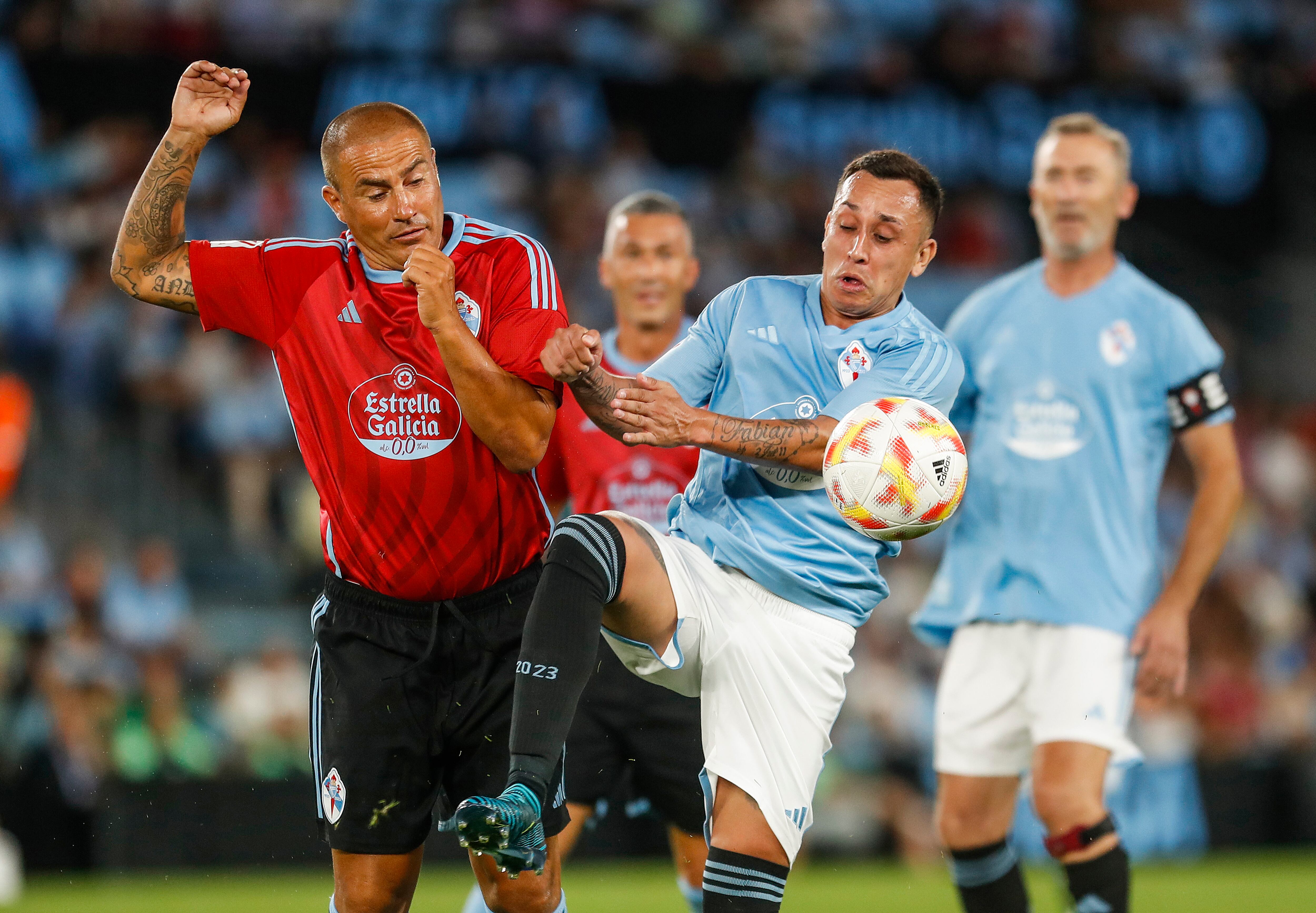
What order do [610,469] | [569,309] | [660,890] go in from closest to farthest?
[610,469]
[660,890]
[569,309]

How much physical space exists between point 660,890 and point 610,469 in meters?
4.55

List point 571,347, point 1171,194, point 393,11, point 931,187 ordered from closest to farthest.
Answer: point 571,347 → point 931,187 → point 393,11 → point 1171,194

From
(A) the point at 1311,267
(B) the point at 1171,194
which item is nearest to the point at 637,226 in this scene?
(B) the point at 1171,194

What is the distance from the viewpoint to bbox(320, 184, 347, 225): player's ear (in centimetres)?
411

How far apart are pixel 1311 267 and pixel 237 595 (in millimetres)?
11152

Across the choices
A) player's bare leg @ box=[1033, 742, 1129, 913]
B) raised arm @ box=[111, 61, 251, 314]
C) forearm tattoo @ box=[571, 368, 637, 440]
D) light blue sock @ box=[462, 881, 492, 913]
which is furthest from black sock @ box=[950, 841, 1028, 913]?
raised arm @ box=[111, 61, 251, 314]

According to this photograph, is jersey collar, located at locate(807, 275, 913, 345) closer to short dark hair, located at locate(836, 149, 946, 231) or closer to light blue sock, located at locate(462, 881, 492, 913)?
short dark hair, located at locate(836, 149, 946, 231)

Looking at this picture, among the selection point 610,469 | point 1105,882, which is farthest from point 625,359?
point 1105,882

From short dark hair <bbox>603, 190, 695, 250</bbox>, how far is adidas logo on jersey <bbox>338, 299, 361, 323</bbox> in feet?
6.33

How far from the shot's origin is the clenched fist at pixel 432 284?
12.3 feet

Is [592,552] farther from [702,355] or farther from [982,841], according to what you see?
[982,841]

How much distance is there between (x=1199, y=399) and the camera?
212 inches

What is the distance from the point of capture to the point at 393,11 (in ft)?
42.4

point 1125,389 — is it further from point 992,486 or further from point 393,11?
point 393,11
